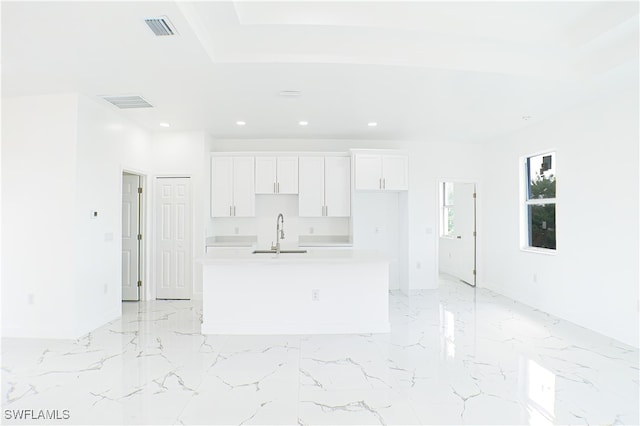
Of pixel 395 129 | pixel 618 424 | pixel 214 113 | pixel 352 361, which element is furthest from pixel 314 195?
pixel 618 424

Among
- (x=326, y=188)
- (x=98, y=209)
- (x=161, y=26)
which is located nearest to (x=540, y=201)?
(x=326, y=188)

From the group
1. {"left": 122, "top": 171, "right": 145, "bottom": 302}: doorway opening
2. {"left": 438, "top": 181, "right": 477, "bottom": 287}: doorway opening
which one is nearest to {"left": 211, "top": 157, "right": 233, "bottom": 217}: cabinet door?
{"left": 122, "top": 171, "right": 145, "bottom": 302}: doorway opening

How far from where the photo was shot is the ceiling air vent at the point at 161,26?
93.2 inches

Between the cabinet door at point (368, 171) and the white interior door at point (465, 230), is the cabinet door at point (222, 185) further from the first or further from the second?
the white interior door at point (465, 230)

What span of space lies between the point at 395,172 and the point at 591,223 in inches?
104

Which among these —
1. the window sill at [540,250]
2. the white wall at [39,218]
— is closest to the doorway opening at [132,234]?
the white wall at [39,218]

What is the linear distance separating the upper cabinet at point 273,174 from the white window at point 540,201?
3.61 m

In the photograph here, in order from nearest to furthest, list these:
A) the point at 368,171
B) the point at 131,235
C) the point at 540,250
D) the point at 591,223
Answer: the point at 591,223, the point at 540,250, the point at 131,235, the point at 368,171

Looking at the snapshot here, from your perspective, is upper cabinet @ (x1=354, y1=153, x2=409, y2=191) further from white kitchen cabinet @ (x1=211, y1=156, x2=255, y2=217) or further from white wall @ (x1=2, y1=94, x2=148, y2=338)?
white wall @ (x1=2, y1=94, x2=148, y2=338)

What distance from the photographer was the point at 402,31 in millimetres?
2844

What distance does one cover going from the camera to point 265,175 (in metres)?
5.55

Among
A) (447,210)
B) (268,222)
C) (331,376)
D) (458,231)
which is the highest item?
(447,210)

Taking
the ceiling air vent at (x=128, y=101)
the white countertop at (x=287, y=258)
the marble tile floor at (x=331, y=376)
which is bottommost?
the marble tile floor at (x=331, y=376)

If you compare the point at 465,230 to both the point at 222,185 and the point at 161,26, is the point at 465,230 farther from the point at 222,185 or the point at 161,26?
the point at 161,26
